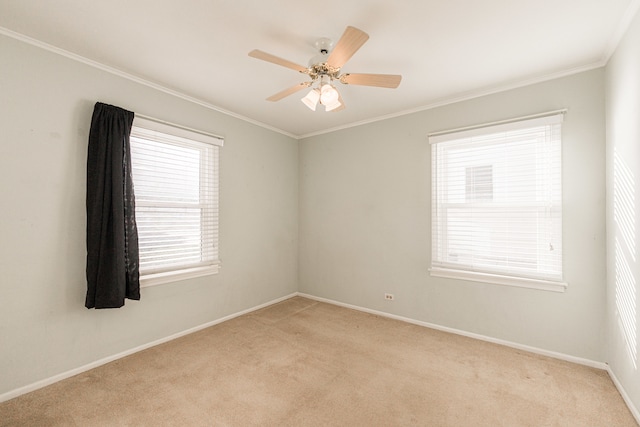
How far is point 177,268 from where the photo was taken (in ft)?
10.1

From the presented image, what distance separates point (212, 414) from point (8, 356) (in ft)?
5.09

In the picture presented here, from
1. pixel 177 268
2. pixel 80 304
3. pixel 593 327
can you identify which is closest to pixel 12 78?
pixel 80 304

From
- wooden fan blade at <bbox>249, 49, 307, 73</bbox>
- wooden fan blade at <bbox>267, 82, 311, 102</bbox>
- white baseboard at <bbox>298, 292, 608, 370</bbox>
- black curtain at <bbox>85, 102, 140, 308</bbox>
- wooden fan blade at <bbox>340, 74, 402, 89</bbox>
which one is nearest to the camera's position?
wooden fan blade at <bbox>249, 49, 307, 73</bbox>

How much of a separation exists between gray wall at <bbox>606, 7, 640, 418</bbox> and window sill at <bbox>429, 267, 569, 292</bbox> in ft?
1.19

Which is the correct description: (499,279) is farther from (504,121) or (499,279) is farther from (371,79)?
(371,79)

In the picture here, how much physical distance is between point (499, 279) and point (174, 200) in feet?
11.3

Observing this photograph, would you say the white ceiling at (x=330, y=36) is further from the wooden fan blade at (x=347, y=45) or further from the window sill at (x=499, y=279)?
the window sill at (x=499, y=279)

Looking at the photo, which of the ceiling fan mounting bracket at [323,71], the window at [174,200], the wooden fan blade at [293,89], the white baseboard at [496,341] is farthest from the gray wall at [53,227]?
the white baseboard at [496,341]

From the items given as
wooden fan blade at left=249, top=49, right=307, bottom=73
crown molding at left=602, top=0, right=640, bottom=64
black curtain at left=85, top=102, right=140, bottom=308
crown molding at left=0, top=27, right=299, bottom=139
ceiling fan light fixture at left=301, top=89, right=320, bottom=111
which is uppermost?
crown molding at left=602, top=0, right=640, bottom=64

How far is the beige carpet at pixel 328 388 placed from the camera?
1.86 m

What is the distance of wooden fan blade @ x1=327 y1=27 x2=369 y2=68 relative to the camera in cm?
160

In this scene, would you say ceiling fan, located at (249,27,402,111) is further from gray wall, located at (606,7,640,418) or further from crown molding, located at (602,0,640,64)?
gray wall, located at (606,7,640,418)

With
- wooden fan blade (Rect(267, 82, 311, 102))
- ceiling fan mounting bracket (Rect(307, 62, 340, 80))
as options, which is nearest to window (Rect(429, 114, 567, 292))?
ceiling fan mounting bracket (Rect(307, 62, 340, 80))

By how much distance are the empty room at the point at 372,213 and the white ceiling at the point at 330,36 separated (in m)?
0.02
